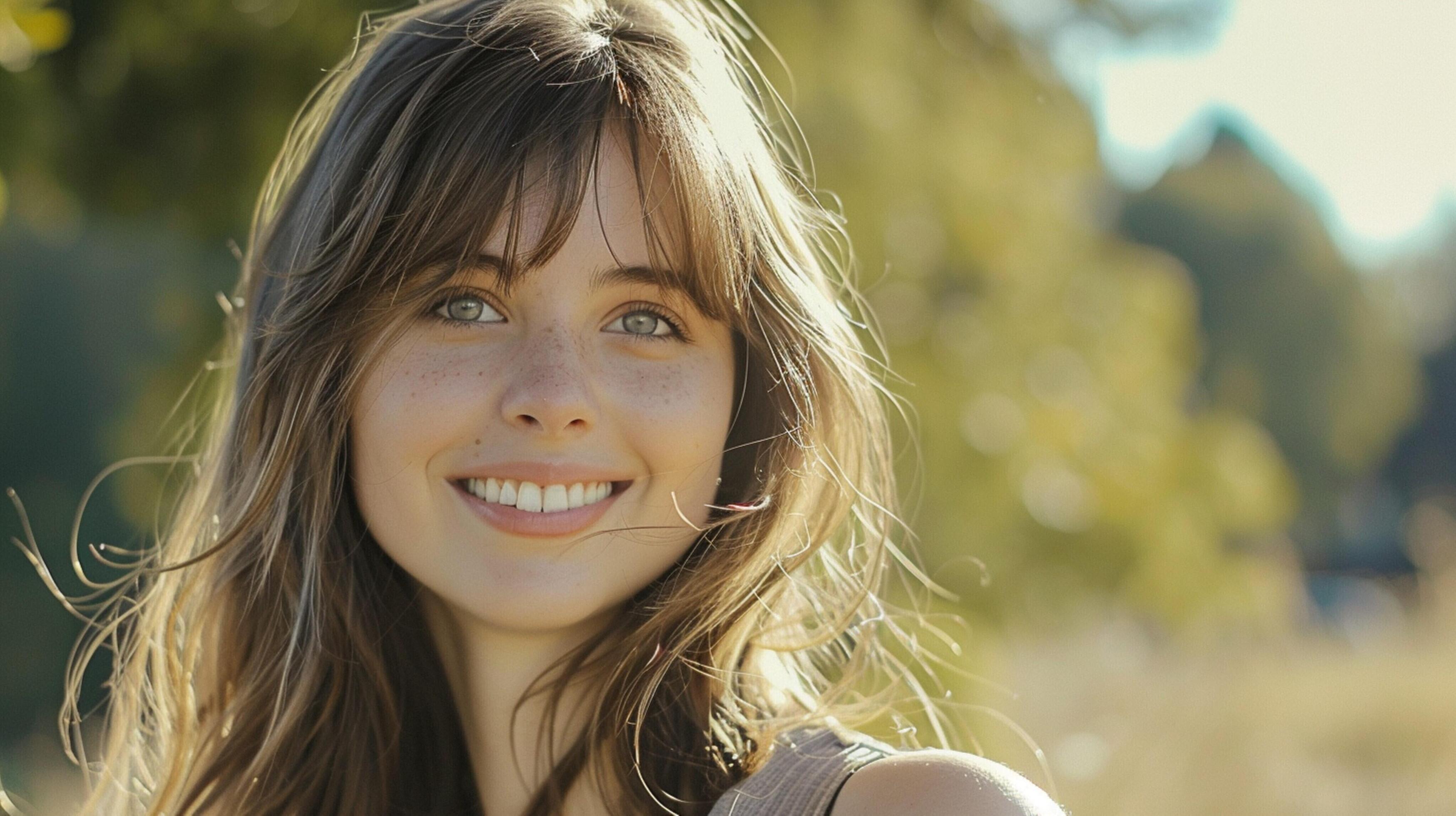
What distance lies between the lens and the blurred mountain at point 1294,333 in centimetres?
1825

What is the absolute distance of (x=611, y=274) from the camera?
1613 millimetres

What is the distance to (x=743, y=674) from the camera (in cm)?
176

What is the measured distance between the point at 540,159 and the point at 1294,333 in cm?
1929

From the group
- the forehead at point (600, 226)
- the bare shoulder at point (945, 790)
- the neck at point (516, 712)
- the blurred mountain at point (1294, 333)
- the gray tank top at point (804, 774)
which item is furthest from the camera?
the blurred mountain at point (1294, 333)

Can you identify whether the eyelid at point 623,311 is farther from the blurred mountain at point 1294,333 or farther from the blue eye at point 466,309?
the blurred mountain at point 1294,333

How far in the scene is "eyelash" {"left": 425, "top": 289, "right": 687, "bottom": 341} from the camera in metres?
1.65

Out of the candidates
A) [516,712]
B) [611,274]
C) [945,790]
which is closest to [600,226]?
[611,274]

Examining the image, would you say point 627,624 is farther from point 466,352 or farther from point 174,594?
point 174,594

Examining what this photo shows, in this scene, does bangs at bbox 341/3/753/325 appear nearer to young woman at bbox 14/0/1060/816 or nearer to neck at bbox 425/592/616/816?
young woman at bbox 14/0/1060/816

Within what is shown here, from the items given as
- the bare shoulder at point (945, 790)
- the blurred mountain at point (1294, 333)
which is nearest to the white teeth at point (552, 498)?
the bare shoulder at point (945, 790)

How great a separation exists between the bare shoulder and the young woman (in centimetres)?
3

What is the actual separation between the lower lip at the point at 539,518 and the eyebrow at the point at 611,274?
0.26 m

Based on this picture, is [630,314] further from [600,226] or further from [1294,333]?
[1294,333]

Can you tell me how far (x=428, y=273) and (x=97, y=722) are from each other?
8886 millimetres
